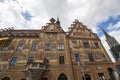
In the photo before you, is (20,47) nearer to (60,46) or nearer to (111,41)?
(60,46)

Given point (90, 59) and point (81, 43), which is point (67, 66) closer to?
point (90, 59)

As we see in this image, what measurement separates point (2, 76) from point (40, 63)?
287 inches

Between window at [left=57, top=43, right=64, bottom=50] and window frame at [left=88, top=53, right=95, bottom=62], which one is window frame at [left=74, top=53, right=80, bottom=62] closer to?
window frame at [left=88, top=53, right=95, bottom=62]

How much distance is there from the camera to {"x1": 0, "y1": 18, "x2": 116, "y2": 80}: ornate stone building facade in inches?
773

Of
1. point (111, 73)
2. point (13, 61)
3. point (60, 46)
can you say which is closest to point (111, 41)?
point (111, 73)

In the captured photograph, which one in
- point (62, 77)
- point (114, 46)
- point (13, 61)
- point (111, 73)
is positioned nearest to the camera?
point (62, 77)

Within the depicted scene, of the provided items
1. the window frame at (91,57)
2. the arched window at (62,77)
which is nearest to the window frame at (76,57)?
the window frame at (91,57)

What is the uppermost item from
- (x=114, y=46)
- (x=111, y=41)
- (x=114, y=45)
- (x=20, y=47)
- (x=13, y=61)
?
(x=111, y=41)

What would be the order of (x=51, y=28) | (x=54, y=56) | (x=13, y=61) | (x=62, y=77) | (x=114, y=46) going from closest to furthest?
(x=62, y=77)
(x=13, y=61)
(x=54, y=56)
(x=51, y=28)
(x=114, y=46)

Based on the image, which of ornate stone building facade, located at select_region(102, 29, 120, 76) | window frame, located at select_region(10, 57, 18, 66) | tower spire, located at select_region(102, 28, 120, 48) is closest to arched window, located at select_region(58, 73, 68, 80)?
window frame, located at select_region(10, 57, 18, 66)

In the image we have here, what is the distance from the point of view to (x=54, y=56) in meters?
22.3

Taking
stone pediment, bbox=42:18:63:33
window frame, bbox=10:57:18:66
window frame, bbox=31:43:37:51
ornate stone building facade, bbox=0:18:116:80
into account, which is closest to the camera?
ornate stone building facade, bbox=0:18:116:80

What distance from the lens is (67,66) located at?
68.6ft

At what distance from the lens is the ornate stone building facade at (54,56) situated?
64.4 ft
